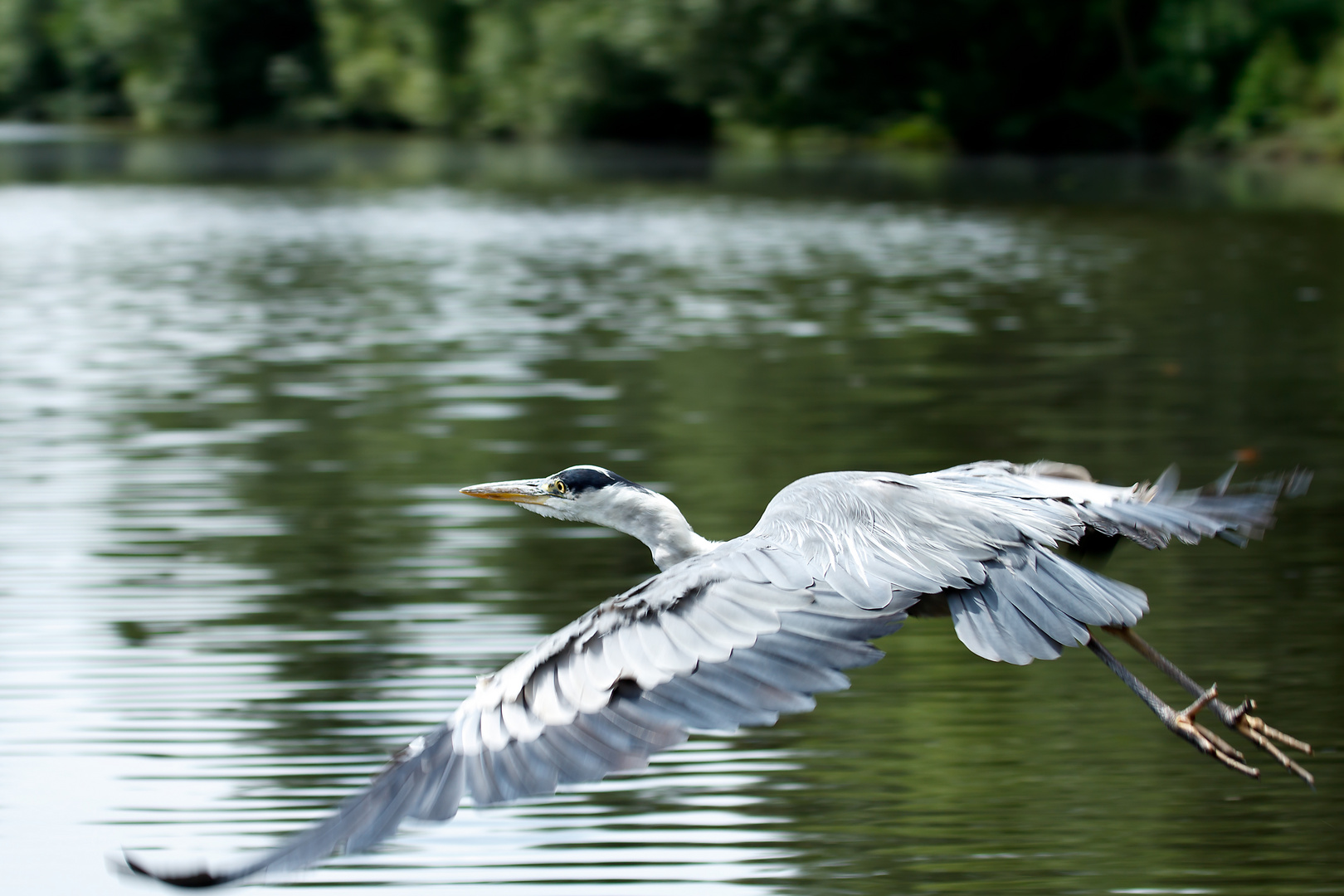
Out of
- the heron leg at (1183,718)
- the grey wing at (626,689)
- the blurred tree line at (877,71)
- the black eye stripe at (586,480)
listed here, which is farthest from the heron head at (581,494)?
the blurred tree line at (877,71)

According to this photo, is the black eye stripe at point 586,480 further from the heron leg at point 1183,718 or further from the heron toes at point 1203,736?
the heron toes at point 1203,736

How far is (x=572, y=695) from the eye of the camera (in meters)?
3.24

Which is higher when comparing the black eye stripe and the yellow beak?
the black eye stripe

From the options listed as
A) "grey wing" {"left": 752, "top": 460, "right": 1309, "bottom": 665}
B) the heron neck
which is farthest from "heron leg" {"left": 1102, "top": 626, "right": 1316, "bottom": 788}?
the heron neck

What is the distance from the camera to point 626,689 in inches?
128

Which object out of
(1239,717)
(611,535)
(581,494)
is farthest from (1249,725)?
(611,535)

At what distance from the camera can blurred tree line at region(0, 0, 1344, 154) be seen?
38.2m

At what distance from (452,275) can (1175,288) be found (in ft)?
22.4

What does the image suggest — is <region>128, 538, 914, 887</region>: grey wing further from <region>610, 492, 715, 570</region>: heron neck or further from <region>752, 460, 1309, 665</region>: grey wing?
<region>610, 492, 715, 570</region>: heron neck

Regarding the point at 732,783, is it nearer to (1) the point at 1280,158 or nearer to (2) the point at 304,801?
(2) the point at 304,801

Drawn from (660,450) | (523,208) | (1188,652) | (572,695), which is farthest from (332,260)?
(572,695)

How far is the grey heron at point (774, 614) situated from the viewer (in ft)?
10.4

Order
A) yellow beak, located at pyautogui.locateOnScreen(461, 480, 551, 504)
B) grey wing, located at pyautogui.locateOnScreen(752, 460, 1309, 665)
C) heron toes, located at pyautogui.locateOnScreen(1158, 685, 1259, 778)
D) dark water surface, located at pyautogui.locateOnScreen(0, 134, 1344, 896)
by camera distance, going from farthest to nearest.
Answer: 1. dark water surface, located at pyautogui.locateOnScreen(0, 134, 1344, 896)
2. yellow beak, located at pyautogui.locateOnScreen(461, 480, 551, 504)
3. heron toes, located at pyautogui.locateOnScreen(1158, 685, 1259, 778)
4. grey wing, located at pyautogui.locateOnScreen(752, 460, 1309, 665)

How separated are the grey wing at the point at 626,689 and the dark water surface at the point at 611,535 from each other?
115 cm
